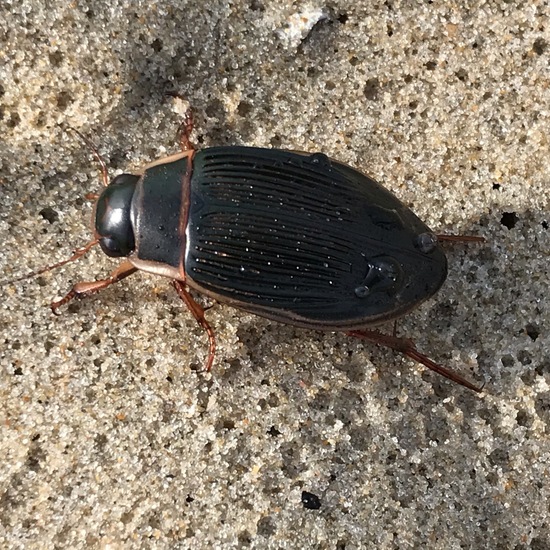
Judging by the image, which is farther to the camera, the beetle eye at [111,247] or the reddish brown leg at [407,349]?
the reddish brown leg at [407,349]

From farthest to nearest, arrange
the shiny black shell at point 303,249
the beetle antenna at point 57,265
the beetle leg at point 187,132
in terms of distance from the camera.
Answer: the beetle leg at point 187,132
the beetle antenna at point 57,265
the shiny black shell at point 303,249

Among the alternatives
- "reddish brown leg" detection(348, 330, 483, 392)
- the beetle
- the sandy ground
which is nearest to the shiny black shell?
the beetle

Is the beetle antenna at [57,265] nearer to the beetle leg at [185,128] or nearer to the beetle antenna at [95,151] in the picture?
the beetle antenna at [95,151]

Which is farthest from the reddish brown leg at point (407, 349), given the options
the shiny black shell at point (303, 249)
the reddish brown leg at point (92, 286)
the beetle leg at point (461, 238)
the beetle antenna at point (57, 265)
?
the beetle antenna at point (57, 265)

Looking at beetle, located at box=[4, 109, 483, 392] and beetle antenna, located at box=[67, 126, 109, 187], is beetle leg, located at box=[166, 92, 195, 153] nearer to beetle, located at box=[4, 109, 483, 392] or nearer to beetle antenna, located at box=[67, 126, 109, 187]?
beetle, located at box=[4, 109, 483, 392]

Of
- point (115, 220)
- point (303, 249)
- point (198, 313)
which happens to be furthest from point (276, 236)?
point (115, 220)

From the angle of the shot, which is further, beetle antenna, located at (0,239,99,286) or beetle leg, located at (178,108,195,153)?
beetle leg, located at (178,108,195,153)

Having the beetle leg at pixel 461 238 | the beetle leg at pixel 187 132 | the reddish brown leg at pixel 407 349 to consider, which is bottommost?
the reddish brown leg at pixel 407 349
